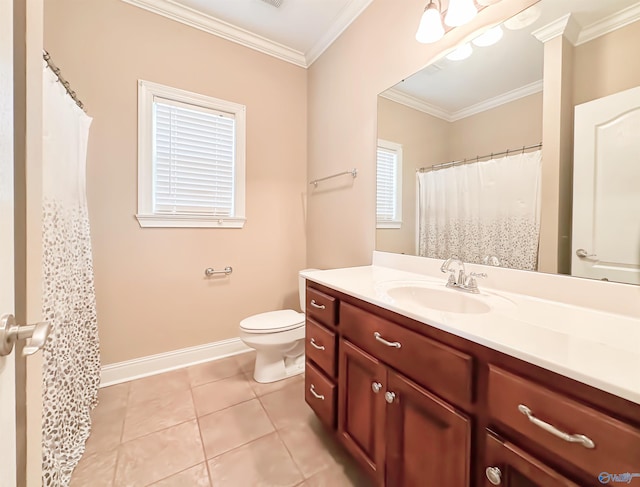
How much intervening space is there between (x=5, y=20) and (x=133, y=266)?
5.76 feet

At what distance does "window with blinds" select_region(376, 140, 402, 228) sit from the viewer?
1.64 meters

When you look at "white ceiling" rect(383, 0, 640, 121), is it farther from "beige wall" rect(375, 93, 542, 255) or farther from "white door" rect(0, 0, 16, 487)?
"white door" rect(0, 0, 16, 487)

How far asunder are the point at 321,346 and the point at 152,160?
1791 mm

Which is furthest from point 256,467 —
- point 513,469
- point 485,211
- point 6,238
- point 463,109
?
point 463,109

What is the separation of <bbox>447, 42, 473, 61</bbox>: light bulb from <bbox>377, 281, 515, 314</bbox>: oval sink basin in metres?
1.13

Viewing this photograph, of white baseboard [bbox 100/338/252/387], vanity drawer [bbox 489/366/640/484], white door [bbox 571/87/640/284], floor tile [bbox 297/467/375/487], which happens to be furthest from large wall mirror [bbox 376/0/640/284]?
white baseboard [bbox 100/338/252/387]

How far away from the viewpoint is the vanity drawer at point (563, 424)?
0.46 m

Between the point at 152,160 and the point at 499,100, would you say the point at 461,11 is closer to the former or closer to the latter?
the point at 499,100

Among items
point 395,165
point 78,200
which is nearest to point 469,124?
point 395,165

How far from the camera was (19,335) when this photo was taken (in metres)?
0.44

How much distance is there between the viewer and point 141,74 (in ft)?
6.07

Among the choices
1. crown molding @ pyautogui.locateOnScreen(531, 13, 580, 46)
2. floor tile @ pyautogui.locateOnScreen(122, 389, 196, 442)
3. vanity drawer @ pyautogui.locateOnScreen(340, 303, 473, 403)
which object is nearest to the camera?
vanity drawer @ pyautogui.locateOnScreen(340, 303, 473, 403)

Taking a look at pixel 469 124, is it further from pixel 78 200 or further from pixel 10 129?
pixel 78 200

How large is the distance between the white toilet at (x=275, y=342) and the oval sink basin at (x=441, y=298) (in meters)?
0.92
